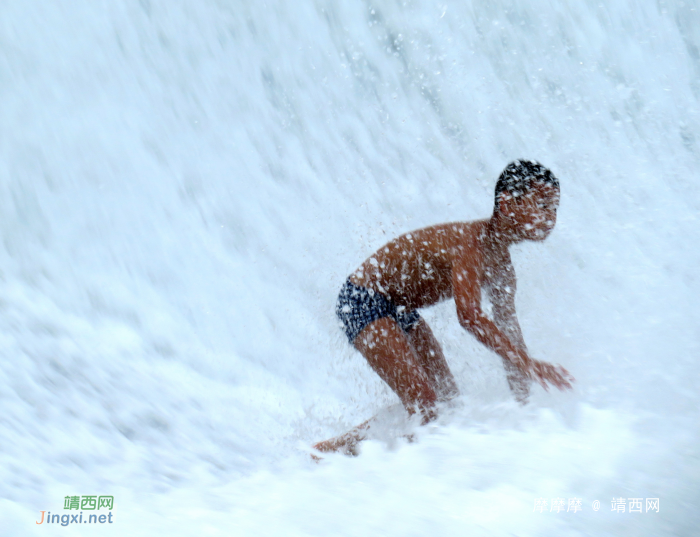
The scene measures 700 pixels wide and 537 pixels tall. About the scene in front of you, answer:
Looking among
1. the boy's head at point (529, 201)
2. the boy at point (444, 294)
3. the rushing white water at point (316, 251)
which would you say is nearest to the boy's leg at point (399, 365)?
the boy at point (444, 294)

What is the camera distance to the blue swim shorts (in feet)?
6.73

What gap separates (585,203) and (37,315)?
4.17 metres

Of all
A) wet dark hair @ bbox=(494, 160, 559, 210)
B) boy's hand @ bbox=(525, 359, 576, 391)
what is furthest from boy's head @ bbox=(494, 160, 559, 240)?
boy's hand @ bbox=(525, 359, 576, 391)

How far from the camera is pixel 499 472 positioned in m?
1.60

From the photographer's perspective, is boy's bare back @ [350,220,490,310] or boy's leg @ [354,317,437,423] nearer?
boy's bare back @ [350,220,490,310]

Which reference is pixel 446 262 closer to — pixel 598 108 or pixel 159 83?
pixel 598 108

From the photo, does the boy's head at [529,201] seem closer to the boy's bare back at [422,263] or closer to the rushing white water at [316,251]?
the boy's bare back at [422,263]

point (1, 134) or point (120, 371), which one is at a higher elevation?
point (1, 134)

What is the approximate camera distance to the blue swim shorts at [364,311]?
205cm

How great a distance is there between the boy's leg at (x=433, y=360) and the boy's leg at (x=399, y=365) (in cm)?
18

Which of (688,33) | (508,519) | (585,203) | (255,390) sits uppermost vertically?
(688,33)

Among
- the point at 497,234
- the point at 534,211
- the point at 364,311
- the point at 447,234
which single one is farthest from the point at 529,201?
the point at 364,311

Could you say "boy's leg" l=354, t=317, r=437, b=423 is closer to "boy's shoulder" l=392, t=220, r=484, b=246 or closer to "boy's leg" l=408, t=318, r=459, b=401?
"boy's leg" l=408, t=318, r=459, b=401

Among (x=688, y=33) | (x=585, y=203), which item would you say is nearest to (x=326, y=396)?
(x=585, y=203)
